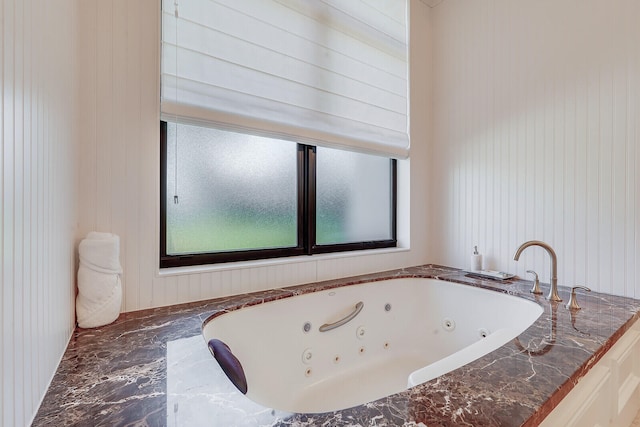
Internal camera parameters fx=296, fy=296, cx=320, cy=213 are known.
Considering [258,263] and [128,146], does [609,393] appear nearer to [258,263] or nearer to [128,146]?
[258,263]

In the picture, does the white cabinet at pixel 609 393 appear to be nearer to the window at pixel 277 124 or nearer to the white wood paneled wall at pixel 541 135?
the white wood paneled wall at pixel 541 135

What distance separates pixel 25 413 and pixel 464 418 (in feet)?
2.78

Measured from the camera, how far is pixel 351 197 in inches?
82.1

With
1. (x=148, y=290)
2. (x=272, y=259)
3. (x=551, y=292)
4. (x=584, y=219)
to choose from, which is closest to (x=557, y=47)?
(x=584, y=219)

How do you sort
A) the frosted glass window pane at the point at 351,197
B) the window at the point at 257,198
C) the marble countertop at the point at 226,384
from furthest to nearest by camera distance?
the frosted glass window pane at the point at 351,197 → the window at the point at 257,198 → the marble countertop at the point at 226,384

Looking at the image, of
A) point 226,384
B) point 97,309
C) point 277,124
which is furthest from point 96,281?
point 277,124

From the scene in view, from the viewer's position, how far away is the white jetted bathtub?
1356mm

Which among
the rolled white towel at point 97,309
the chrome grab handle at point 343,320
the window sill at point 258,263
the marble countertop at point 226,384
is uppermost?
the window sill at point 258,263

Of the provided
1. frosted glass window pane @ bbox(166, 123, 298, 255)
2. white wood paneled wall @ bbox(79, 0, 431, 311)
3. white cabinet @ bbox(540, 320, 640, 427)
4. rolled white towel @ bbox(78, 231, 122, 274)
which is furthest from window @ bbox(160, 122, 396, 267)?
white cabinet @ bbox(540, 320, 640, 427)

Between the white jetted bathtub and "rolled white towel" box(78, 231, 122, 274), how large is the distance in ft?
1.37

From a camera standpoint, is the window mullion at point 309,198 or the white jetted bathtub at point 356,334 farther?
the window mullion at point 309,198

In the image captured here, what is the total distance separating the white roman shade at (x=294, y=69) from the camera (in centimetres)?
133

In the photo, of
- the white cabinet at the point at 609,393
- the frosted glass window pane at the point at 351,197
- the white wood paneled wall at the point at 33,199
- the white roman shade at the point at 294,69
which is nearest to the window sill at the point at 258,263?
the frosted glass window pane at the point at 351,197

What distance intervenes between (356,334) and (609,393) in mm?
1062
